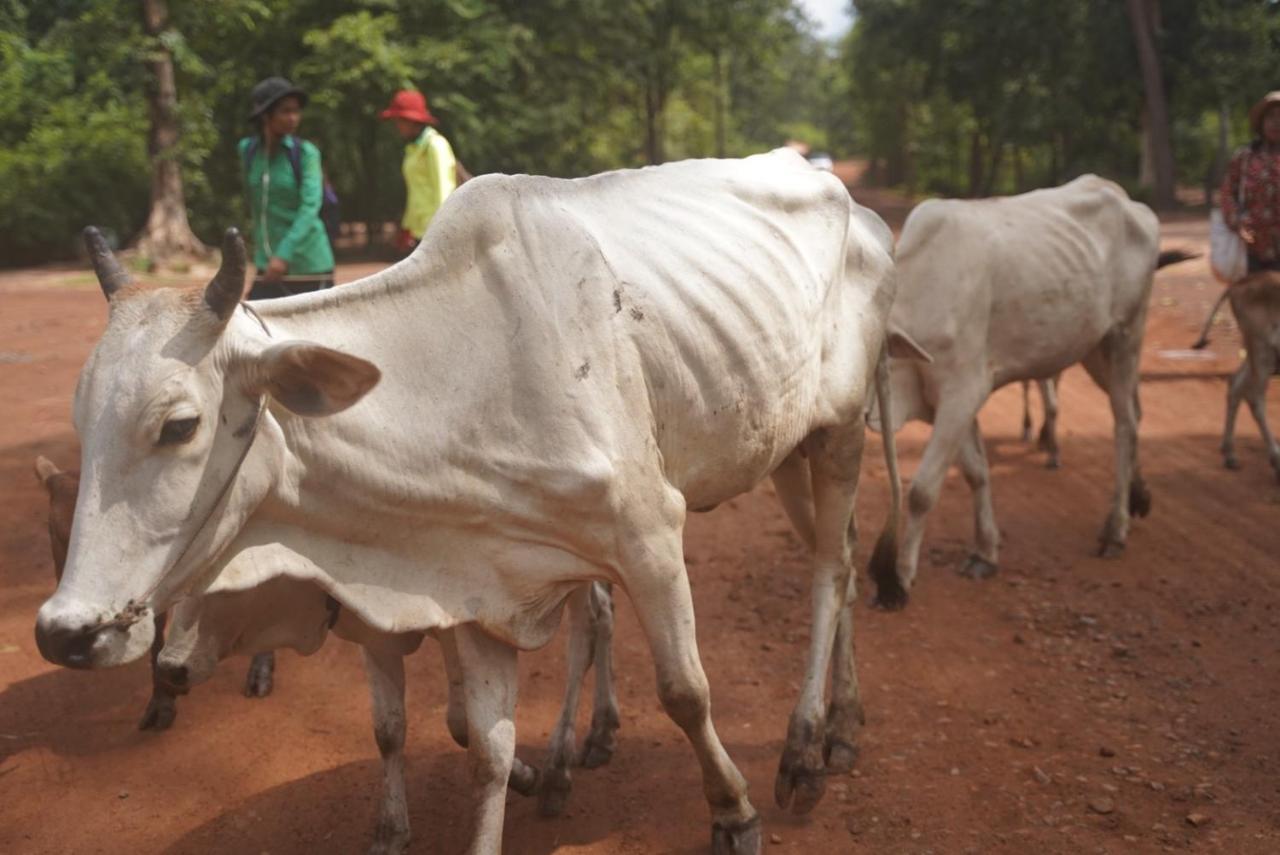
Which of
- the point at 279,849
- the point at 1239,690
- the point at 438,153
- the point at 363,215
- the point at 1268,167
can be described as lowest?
the point at 363,215

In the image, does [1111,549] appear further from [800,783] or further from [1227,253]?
[800,783]

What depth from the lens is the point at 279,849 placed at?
360cm

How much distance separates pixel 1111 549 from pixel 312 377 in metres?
4.76

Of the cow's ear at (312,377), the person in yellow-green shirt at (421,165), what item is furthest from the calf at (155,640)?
the person in yellow-green shirt at (421,165)

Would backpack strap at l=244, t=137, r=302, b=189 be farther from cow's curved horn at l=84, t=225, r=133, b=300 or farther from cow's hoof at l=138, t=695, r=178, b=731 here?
cow's curved horn at l=84, t=225, r=133, b=300

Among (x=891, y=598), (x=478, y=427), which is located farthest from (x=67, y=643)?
(x=891, y=598)

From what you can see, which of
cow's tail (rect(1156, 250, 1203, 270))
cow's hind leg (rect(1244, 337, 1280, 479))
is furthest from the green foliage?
cow's hind leg (rect(1244, 337, 1280, 479))

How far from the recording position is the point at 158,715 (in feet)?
14.3

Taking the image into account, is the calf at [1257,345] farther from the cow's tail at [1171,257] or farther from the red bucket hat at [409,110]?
the red bucket hat at [409,110]

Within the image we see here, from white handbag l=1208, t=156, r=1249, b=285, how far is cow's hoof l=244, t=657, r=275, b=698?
5.94m

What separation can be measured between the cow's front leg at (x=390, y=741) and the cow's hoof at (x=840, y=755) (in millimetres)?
1374

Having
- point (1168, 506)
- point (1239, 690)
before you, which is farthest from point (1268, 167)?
point (1239, 690)

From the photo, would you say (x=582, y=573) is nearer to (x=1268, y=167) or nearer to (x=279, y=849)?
(x=279, y=849)

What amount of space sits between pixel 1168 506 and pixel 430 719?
448 centimetres
